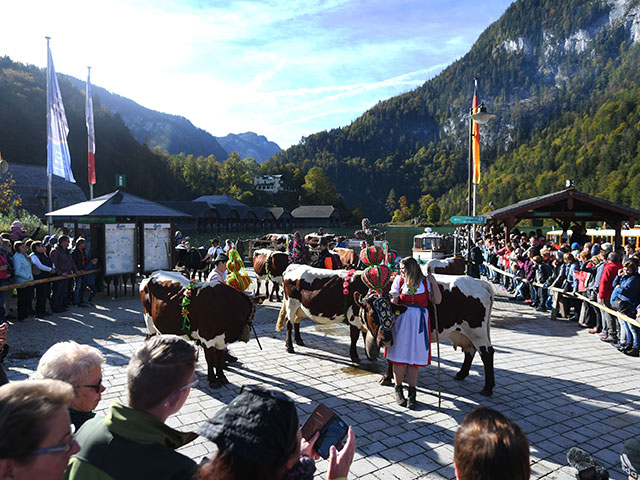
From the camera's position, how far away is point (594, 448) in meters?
4.29

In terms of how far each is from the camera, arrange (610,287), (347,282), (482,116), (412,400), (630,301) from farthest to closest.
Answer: (482,116), (610,287), (630,301), (347,282), (412,400)

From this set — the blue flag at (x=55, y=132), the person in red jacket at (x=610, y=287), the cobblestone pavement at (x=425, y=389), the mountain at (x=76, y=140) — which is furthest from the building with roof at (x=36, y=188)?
the person in red jacket at (x=610, y=287)

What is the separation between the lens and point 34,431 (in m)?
1.38

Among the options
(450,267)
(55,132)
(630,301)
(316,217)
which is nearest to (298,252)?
(450,267)

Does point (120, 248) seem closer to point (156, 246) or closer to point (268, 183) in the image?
point (156, 246)

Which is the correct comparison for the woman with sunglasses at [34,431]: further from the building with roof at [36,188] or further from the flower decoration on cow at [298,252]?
the building with roof at [36,188]

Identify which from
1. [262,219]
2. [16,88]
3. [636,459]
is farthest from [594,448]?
[16,88]

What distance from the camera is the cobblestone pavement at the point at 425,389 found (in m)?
4.20

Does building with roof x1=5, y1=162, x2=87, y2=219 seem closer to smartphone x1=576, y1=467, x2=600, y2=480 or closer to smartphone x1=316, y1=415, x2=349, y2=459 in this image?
smartphone x1=316, y1=415, x2=349, y2=459

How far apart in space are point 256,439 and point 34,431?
0.76 meters

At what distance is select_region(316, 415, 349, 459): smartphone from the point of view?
1.90m

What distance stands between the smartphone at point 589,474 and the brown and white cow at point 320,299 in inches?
202

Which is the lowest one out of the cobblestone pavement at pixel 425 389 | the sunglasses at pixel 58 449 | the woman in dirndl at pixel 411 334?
the cobblestone pavement at pixel 425 389

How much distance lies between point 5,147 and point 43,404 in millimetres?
88217
